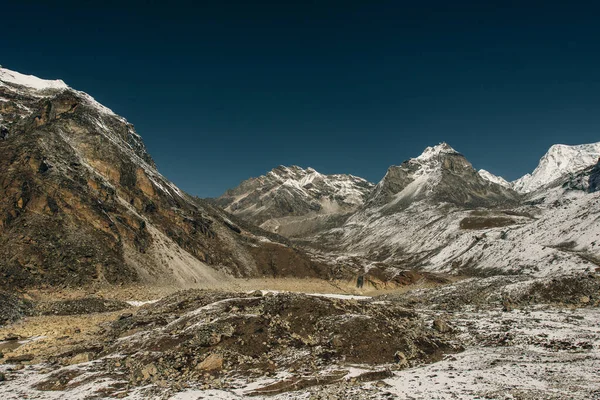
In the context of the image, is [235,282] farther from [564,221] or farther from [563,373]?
[564,221]

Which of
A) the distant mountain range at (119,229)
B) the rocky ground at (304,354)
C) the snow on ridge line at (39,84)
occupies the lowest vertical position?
the rocky ground at (304,354)

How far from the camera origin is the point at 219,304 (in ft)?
109

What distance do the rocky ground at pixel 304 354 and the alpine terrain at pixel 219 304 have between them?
13cm

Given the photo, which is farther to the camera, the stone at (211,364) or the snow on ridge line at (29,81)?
the snow on ridge line at (29,81)

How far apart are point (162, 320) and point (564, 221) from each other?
106819 mm

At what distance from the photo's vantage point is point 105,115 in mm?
114812

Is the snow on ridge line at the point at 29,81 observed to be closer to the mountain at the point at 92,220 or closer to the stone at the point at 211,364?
the mountain at the point at 92,220

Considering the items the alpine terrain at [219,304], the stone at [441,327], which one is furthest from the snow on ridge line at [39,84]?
the stone at [441,327]

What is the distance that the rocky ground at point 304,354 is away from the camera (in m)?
19.1

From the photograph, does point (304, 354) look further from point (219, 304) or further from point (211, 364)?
point (219, 304)

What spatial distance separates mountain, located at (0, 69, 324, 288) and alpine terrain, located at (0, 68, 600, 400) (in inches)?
12.4

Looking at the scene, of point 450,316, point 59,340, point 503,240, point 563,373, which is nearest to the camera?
point 563,373

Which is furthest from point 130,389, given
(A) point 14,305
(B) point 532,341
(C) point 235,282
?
(C) point 235,282

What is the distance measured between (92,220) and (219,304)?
40.4m
